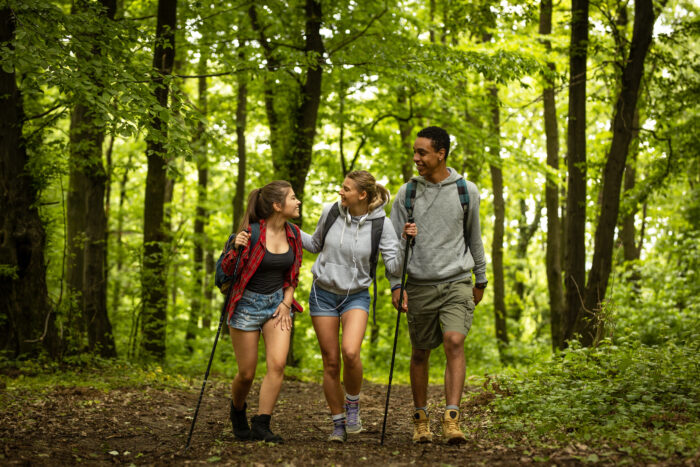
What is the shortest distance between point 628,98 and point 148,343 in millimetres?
8815

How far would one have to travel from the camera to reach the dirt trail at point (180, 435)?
4574 millimetres

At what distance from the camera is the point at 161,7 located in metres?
9.99

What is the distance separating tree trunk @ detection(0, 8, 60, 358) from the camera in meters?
9.01

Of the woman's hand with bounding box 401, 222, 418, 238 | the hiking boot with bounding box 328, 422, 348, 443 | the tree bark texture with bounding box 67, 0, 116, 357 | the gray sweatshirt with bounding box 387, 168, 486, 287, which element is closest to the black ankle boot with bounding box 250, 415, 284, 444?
the hiking boot with bounding box 328, 422, 348, 443

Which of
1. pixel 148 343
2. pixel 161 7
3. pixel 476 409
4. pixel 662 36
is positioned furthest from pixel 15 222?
pixel 662 36

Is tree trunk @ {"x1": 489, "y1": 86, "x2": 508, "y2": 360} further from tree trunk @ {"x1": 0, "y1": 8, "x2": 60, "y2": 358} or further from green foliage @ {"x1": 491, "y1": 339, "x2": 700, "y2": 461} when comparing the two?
tree trunk @ {"x1": 0, "y1": 8, "x2": 60, "y2": 358}

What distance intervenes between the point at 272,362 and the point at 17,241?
5.81m

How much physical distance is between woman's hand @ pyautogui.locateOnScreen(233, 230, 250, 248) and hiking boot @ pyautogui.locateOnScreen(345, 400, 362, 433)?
165cm

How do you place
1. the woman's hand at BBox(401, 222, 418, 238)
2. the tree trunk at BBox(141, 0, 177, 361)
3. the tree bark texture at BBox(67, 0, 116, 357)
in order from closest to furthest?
the woman's hand at BBox(401, 222, 418, 238)
the tree bark texture at BBox(67, 0, 116, 357)
the tree trunk at BBox(141, 0, 177, 361)

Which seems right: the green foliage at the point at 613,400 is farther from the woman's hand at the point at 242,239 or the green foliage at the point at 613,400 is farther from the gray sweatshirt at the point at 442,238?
the woman's hand at the point at 242,239

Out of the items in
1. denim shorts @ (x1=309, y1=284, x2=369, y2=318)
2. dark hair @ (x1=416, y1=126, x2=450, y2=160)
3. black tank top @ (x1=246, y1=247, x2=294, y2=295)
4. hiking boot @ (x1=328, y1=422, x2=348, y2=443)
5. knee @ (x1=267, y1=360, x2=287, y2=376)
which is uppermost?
dark hair @ (x1=416, y1=126, x2=450, y2=160)

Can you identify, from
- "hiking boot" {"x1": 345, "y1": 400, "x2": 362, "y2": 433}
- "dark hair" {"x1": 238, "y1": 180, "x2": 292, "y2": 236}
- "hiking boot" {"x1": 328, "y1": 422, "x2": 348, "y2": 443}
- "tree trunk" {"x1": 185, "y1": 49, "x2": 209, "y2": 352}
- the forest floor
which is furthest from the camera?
"tree trunk" {"x1": 185, "y1": 49, "x2": 209, "y2": 352}

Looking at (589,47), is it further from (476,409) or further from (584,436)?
(584,436)

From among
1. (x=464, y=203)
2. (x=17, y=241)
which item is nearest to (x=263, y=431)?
(x=464, y=203)
